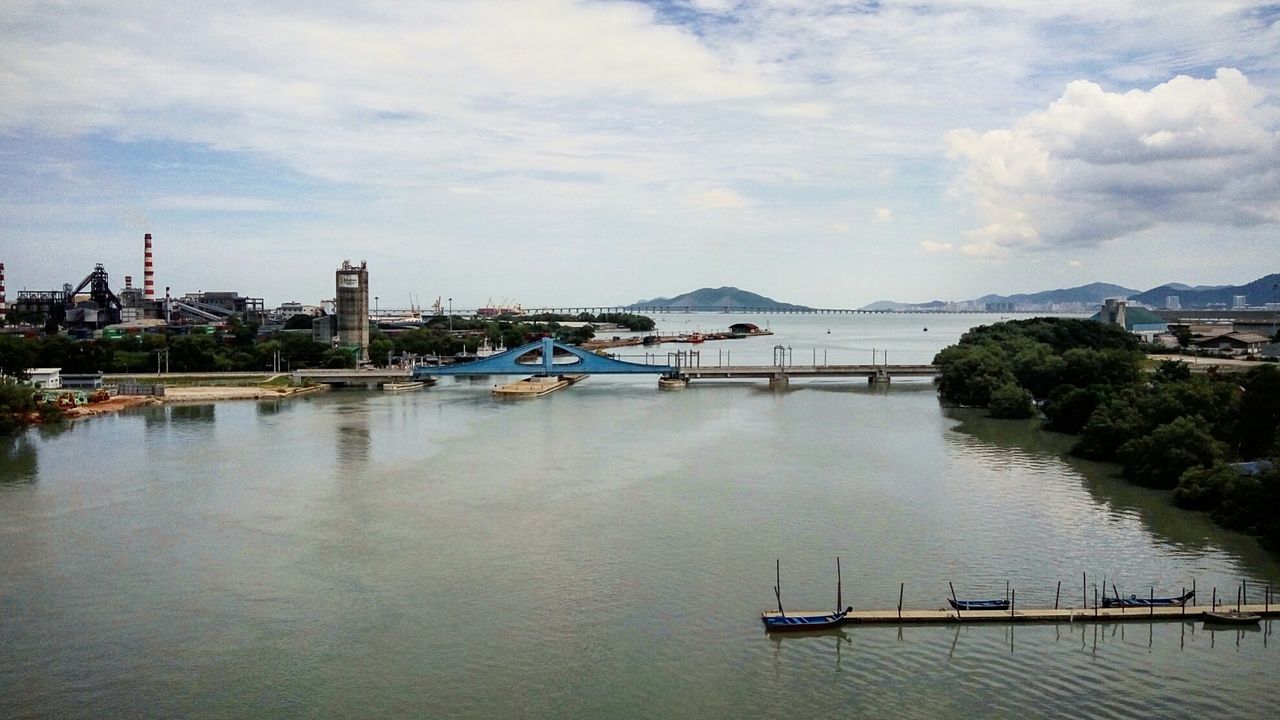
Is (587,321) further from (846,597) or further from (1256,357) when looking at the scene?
(846,597)

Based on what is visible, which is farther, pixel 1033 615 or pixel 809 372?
pixel 809 372

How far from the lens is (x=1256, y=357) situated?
93.2ft

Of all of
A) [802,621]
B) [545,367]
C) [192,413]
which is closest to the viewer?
[802,621]

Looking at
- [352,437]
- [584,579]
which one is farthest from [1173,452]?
[352,437]

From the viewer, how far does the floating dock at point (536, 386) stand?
25.9m

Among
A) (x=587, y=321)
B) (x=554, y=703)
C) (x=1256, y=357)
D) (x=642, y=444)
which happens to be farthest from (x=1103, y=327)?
(x=587, y=321)

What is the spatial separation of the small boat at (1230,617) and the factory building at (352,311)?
2990cm

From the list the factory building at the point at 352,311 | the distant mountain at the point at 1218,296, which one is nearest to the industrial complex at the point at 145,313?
the factory building at the point at 352,311

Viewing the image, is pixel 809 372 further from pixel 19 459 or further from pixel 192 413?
pixel 19 459

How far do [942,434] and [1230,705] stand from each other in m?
11.4

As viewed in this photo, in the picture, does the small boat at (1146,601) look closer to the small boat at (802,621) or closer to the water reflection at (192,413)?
the small boat at (802,621)

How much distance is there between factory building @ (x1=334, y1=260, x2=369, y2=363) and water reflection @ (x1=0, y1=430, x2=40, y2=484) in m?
16.5

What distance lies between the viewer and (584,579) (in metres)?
8.80

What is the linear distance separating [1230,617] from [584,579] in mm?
5080
